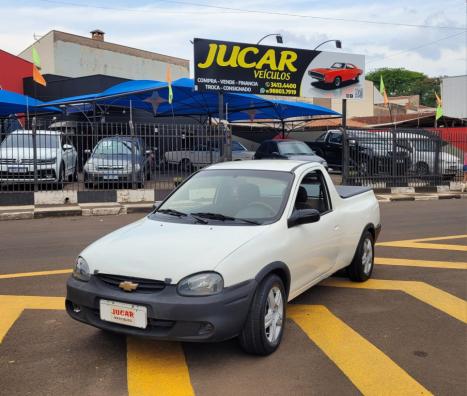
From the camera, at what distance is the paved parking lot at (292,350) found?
12.1 feet

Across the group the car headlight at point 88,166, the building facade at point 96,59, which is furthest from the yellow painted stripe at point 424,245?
the building facade at point 96,59

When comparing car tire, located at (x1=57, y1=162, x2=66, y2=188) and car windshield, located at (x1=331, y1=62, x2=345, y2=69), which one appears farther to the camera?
car windshield, located at (x1=331, y1=62, x2=345, y2=69)

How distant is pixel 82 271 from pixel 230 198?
1.55 meters

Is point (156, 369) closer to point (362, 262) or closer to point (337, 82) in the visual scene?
point (362, 262)

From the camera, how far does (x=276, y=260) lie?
4293mm

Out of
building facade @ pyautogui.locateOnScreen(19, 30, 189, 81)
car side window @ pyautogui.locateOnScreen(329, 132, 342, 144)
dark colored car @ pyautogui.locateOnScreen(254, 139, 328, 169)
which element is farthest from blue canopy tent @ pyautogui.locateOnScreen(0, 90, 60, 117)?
building facade @ pyautogui.locateOnScreen(19, 30, 189, 81)

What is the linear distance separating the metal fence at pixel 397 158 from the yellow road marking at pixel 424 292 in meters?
11.7

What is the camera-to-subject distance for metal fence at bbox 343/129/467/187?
58.6 feet

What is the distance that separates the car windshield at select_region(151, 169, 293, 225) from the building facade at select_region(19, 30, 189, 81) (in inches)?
1191

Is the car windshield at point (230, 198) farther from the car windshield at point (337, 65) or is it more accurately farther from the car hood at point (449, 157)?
the car windshield at point (337, 65)

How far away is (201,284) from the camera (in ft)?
12.5

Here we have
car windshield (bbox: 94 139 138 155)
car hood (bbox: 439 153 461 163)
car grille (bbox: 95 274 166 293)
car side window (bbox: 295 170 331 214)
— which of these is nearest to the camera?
car grille (bbox: 95 274 166 293)

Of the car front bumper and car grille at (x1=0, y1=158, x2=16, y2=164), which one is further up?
car grille at (x1=0, y1=158, x2=16, y2=164)

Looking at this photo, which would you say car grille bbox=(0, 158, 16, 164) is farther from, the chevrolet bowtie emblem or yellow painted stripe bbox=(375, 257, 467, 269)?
the chevrolet bowtie emblem
